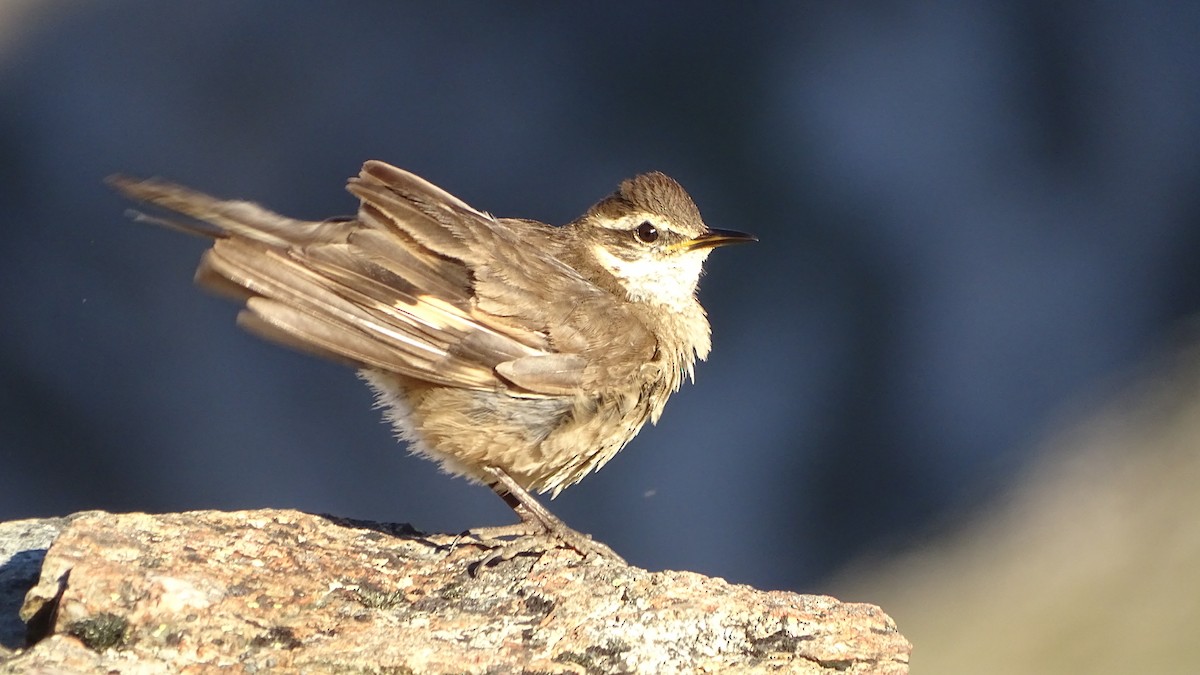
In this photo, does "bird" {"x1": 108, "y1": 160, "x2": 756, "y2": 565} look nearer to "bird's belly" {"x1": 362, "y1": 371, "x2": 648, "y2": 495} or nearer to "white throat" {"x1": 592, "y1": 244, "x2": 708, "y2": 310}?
"bird's belly" {"x1": 362, "y1": 371, "x2": 648, "y2": 495}

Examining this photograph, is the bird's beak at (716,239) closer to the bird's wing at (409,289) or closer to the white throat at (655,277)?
the white throat at (655,277)

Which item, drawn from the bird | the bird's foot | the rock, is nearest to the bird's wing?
the bird

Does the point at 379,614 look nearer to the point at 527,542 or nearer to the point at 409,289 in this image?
the point at 527,542

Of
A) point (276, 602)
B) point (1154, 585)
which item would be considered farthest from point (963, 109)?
point (276, 602)

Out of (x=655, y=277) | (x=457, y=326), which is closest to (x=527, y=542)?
(x=457, y=326)

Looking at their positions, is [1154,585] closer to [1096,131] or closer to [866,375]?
[866,375]

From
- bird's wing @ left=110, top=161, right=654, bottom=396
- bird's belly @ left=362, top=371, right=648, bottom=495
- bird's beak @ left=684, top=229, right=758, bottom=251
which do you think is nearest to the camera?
bird's wing @ left=110, top=161, right=654, bottom=396
